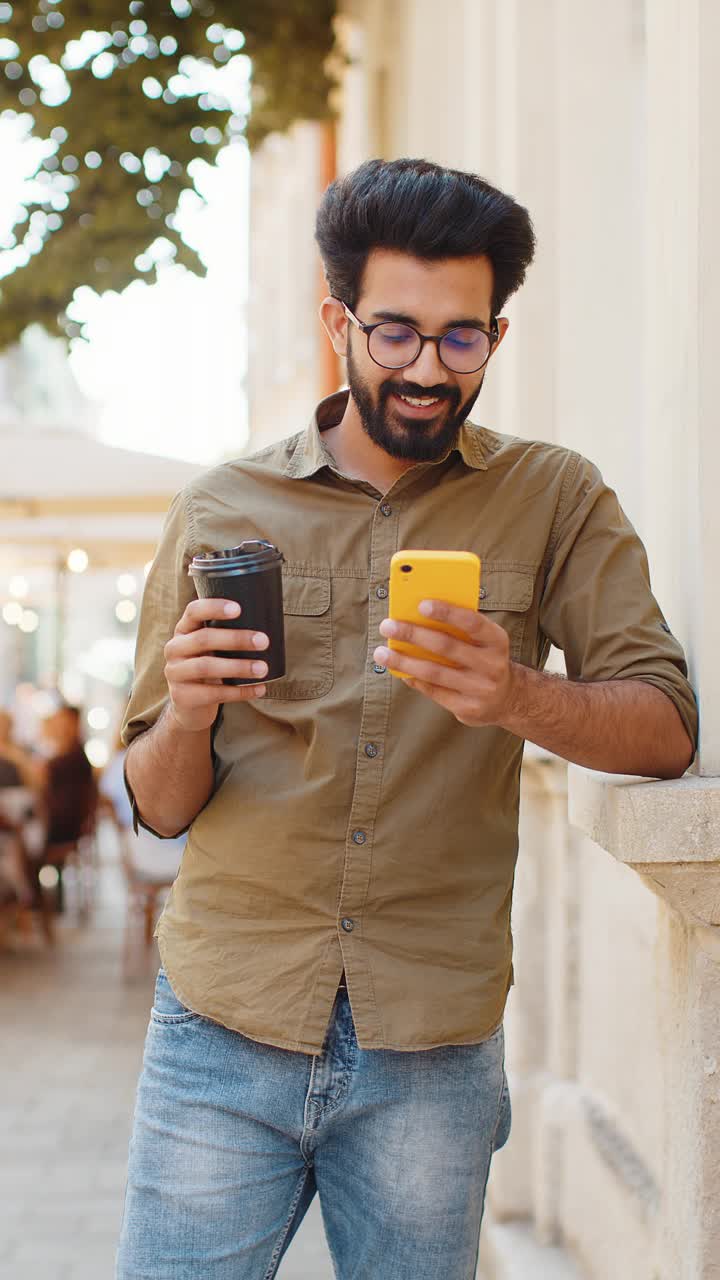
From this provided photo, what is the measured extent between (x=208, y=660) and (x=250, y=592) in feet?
0.29

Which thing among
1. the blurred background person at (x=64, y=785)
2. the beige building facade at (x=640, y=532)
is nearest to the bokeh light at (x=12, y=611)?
the blurred background person at (x=64, y=785)

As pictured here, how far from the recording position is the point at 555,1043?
3391mm

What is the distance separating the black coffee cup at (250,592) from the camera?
1.59m

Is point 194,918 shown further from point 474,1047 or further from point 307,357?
point 307,357

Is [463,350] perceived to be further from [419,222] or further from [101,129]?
[101,129]

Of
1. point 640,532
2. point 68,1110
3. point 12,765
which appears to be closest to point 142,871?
point 12,765

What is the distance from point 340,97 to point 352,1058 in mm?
6658

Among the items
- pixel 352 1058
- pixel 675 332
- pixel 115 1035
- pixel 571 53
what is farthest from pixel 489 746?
pixel 115 1035

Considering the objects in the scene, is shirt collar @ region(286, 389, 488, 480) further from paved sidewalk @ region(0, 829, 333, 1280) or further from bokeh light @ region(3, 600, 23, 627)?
bokeh light @ region(3, 600, 23, 627)

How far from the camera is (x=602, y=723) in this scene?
62.9 inches

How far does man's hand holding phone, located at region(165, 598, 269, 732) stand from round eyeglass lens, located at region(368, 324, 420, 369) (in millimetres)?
373

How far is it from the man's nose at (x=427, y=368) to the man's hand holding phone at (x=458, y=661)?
0.40 metres

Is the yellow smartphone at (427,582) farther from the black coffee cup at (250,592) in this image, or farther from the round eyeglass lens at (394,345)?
the round eyeglass lens at (394,345)

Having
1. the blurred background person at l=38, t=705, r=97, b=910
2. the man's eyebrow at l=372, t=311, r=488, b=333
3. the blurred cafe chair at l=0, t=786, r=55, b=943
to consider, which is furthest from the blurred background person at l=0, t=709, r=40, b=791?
the man's eyebrow at l=372, t=311, r=488, b=333
